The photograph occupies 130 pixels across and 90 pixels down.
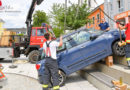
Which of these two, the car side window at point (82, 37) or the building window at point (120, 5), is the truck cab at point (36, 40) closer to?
the car side window at point (82, 37)

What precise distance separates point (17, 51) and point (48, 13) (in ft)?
61.2

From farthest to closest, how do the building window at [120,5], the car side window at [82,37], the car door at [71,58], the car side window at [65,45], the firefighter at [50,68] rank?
the building window at [120,5]
the car side window at [82,37]
the car side window at [65,45]
the car door at [71,58]
the firefighter at [50,68]

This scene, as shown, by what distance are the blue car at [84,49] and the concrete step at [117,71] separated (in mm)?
485

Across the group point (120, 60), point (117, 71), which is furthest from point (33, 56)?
point (117, 71)

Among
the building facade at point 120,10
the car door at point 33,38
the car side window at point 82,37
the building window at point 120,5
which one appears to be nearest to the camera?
the car side window at point 82,37

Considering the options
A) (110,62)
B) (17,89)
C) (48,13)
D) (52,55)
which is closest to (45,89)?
(52,55)

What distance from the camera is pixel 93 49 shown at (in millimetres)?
5711

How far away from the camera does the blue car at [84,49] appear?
544 cm

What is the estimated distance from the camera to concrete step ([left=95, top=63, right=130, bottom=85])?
4.42m

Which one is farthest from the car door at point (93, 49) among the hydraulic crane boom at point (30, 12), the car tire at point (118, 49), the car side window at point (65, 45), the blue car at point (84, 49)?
the hydraulic crane boom at point (30, 12)

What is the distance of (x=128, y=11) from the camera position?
16.7 m

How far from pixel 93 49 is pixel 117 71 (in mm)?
1180

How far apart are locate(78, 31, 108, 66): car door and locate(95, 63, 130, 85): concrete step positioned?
0.51 m

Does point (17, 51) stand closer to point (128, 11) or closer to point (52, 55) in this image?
point (52, 55)
